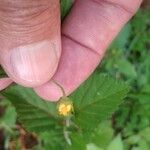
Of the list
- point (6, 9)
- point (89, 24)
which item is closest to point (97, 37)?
point (89, 24)

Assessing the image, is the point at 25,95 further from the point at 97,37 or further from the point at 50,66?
the point at 97,37

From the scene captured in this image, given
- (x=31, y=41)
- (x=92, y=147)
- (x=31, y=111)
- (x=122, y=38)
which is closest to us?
(x=31, y=41)

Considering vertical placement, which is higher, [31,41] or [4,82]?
[31,41]

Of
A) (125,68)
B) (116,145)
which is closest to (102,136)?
(116,145)

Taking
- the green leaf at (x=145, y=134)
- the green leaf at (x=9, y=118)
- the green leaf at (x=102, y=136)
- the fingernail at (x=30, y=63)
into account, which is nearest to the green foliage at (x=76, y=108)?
the fingernail at (x=30, y=63)

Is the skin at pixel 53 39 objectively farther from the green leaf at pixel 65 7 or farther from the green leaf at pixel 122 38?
the green leaf at pixel 122 38

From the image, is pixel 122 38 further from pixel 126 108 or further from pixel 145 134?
pixel 145 134

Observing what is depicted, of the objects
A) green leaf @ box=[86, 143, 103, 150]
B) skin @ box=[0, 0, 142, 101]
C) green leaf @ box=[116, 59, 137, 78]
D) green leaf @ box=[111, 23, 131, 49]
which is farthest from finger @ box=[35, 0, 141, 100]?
green leaf @ box=[111, 23, 131, 49]
